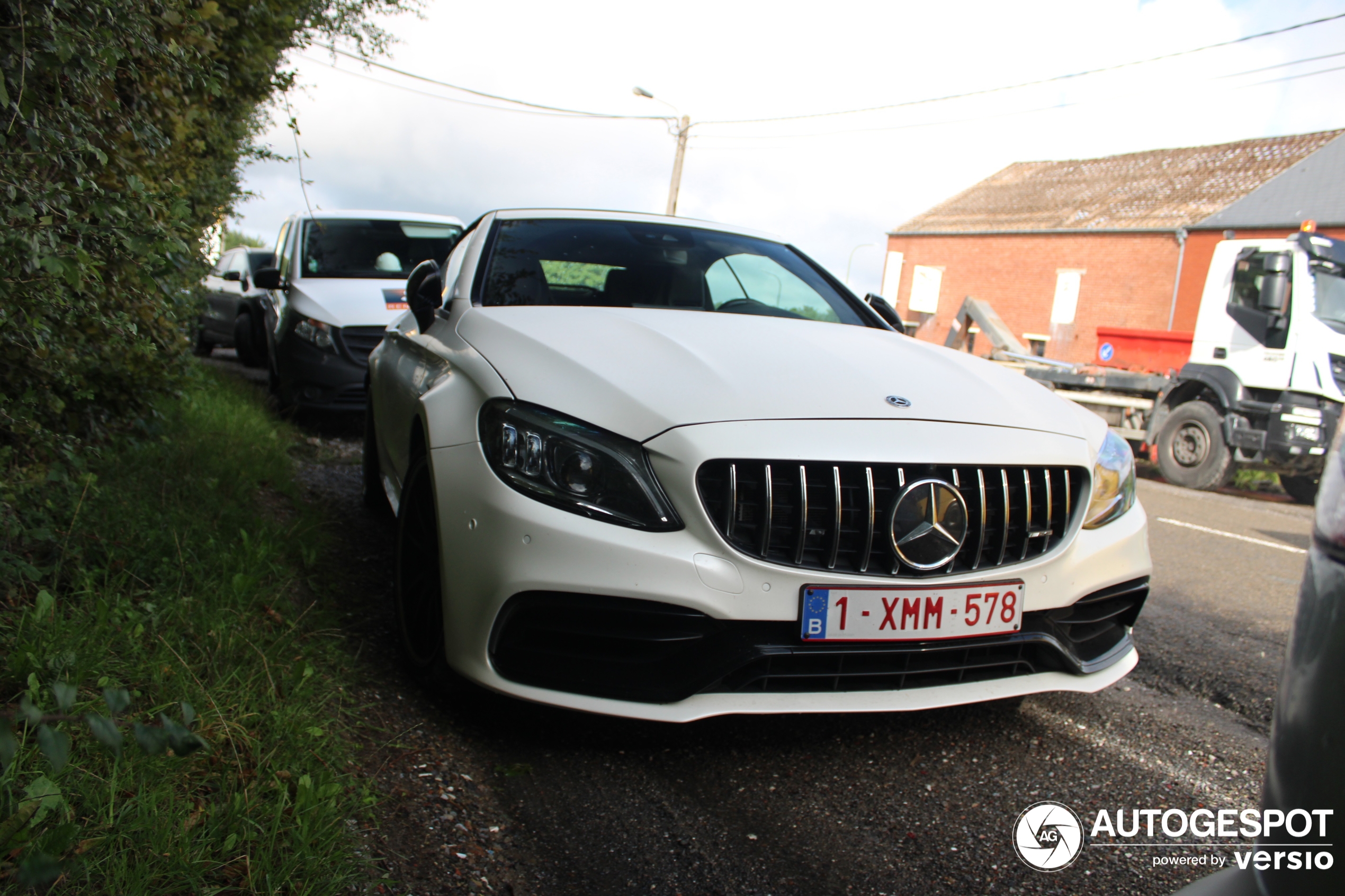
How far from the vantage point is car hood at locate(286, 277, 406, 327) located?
7180 millimetres

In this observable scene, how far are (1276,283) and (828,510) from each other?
937 cm

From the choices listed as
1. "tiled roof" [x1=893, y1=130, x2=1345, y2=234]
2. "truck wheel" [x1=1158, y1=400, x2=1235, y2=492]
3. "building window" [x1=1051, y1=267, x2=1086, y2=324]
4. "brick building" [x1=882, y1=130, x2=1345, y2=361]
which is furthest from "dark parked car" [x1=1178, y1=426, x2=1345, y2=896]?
"building window" [x1=1051, y1=267, x2=1086, y2=324]

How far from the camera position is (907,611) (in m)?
2.20

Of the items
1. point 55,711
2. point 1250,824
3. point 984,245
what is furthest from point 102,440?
point 984,245

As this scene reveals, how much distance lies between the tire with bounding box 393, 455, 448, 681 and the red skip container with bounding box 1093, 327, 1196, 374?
37.4 ft

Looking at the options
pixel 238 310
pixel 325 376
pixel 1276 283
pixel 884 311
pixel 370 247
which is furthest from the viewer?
pixel 238 310

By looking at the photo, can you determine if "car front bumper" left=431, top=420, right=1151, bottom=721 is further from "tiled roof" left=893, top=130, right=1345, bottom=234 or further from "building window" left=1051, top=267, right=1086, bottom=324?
"building window" left=1051, top=267, right=1086, bottom=324

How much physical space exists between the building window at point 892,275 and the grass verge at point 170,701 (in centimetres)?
3621

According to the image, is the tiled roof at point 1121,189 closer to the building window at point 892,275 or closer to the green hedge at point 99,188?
the building window at point 892,275

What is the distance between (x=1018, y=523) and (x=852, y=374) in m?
0.59

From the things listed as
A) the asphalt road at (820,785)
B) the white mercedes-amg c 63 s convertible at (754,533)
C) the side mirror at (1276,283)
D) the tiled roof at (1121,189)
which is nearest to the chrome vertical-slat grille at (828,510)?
the white mercedes-amg c 63 s convertible at (754,533)

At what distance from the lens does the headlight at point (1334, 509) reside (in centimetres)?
88

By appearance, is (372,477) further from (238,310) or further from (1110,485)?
(238,310)

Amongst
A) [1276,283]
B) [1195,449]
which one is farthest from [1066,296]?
[1276,283]
